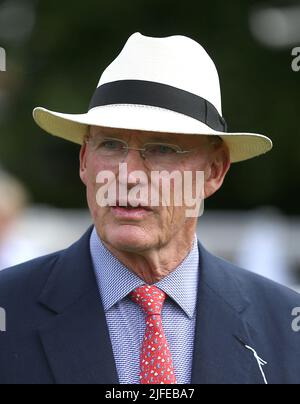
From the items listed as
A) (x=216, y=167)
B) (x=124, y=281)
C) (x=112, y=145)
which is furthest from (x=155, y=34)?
(x=124, y=281)

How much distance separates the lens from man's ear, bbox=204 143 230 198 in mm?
4785

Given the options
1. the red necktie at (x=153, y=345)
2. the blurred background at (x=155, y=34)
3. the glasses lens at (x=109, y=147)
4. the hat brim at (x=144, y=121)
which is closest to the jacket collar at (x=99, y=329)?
the red necktie at (x=153, y=345)

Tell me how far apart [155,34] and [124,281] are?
576 inches

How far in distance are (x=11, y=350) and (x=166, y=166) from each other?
91 centimetres

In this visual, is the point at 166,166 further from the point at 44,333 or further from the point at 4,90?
the point at 4,90

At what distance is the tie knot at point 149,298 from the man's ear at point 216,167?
53 centimetres

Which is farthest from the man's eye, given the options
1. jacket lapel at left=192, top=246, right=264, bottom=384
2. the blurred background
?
the blurred background

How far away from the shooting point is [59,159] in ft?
63.8

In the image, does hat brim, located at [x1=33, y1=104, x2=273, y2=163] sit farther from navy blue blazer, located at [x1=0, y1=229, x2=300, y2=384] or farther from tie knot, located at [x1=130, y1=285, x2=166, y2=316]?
tie knot, located at [x1=130, y1=285, x2=166, y2=316]

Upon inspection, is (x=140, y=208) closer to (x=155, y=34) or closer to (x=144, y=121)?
(x=144, y=121)

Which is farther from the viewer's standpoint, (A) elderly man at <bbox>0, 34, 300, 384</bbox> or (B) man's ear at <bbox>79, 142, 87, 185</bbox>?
(B) man's ear at <bbox>79, 142, 87, 185</bbox>

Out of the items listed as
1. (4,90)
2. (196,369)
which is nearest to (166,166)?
(196,369)

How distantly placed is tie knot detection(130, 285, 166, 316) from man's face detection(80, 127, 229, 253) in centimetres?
16
